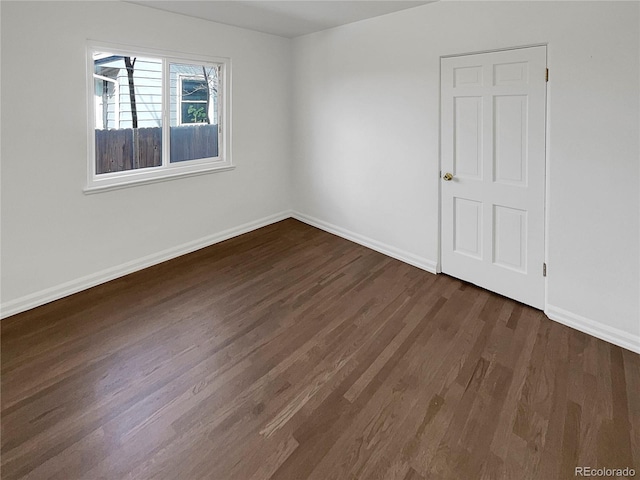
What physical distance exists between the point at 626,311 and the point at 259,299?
267cm

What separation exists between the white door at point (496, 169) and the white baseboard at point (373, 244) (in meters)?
0.30

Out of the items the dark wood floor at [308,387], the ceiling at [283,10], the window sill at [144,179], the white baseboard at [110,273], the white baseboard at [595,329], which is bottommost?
the dark wood floor at [308,387]

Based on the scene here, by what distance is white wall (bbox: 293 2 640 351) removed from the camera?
232cm

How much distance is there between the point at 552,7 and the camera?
247 centimetres

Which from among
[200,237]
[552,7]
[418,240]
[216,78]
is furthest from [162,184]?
[552,7]

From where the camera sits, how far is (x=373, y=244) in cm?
422

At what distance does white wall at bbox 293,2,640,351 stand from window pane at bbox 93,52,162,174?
192 cm

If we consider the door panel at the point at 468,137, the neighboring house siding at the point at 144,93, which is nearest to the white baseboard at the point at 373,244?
the door panel at the point at 468,137

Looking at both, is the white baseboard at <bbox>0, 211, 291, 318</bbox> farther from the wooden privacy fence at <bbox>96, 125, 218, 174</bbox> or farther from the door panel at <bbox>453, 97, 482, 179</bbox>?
the door panel at <bbox>453, 97, 482, 179</bbox>

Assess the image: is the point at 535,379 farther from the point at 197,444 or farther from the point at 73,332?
the point at 73,332

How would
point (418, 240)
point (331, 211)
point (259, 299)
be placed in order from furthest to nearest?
point (331, 211), point (418, 240), point (259, 299)

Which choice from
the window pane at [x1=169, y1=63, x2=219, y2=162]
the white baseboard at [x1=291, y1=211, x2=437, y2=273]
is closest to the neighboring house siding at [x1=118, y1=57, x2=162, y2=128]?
the window pane at [x1=169, y1=63, x2=219, y2=162]

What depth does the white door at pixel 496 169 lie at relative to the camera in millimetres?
2734

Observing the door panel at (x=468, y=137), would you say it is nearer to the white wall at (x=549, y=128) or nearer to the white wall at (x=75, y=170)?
the white wall at (x=549, y=128)
